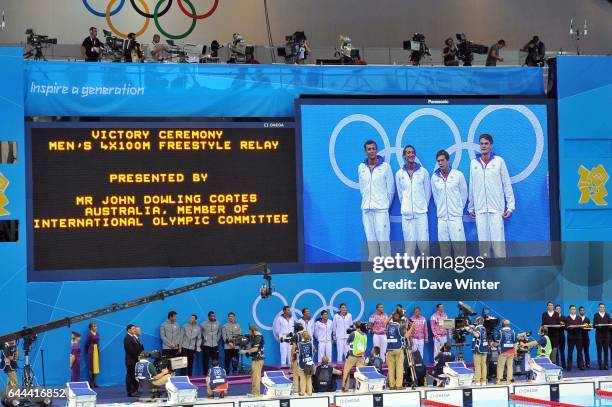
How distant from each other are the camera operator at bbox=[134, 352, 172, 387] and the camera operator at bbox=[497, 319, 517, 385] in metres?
6.60

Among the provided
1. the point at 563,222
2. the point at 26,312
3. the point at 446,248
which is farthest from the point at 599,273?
the point at 26,312

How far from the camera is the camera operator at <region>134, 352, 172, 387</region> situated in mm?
22234

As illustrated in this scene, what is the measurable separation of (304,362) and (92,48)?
841 centimetres

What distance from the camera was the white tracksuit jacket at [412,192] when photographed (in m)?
26.3

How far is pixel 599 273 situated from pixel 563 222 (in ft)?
5.86

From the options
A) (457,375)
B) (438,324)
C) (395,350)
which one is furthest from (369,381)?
(438,324)

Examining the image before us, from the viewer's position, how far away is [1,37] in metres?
28.8

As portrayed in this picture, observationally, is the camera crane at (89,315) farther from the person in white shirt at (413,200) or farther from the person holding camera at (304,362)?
the person in white shirt at (413,200)

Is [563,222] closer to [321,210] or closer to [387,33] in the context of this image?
[321,210]

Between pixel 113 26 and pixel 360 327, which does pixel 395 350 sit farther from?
pixel 113 26

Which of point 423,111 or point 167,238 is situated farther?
point 423,111

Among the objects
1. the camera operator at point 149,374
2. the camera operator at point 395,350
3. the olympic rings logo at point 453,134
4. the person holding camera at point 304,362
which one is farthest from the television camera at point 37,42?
the camera operator at point 395,350

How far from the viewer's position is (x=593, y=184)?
89.2 feet

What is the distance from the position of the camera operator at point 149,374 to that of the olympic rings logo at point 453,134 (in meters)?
6.33
